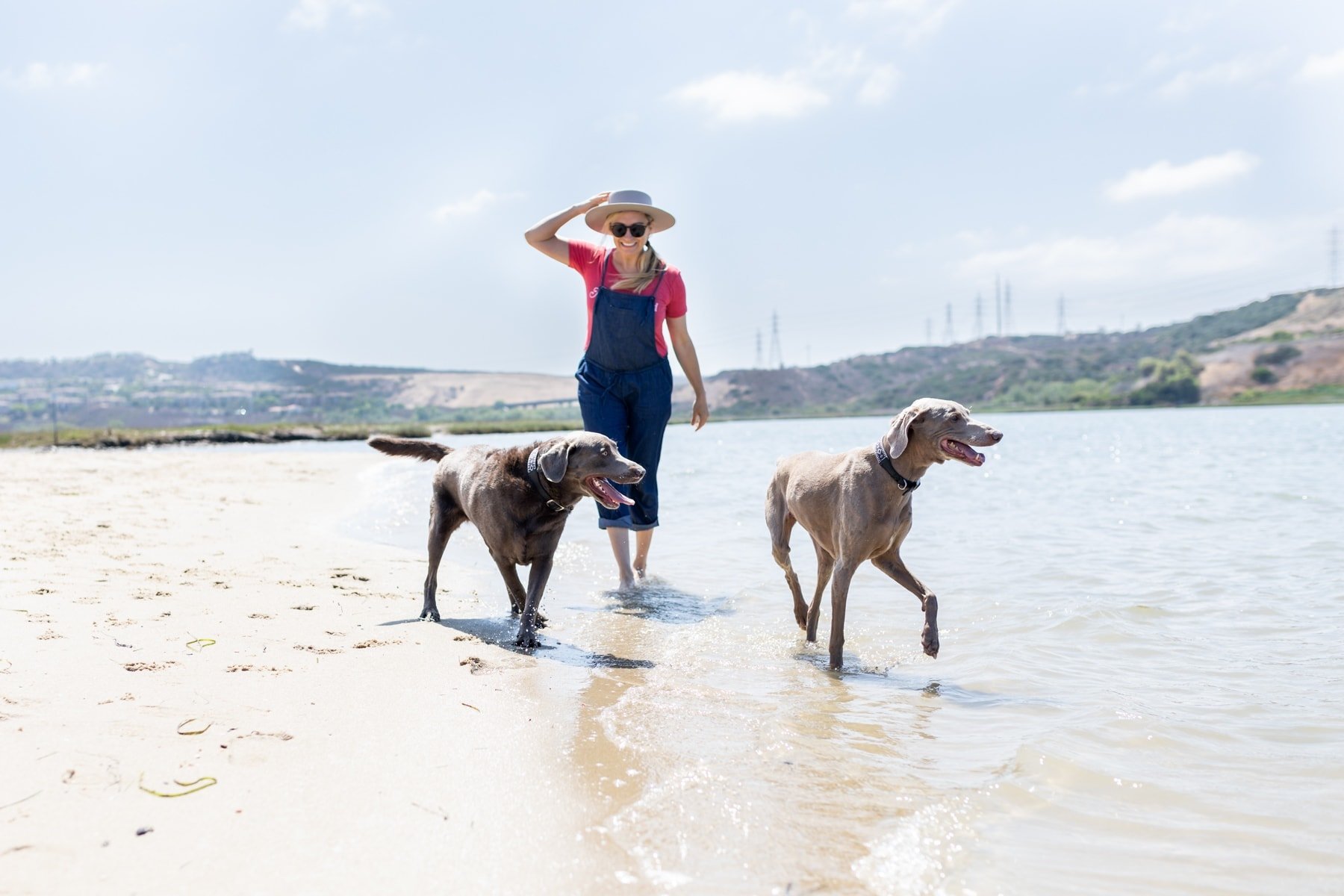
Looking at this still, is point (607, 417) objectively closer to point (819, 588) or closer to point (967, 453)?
point (819, 588)

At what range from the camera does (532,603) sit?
5570 millimetres

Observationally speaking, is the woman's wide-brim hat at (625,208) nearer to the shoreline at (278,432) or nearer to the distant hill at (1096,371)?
the shoreline at (278,432)

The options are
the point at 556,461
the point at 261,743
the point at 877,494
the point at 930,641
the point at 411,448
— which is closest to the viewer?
the point at 261,743

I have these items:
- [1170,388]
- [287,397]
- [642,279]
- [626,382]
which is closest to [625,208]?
[642,279]

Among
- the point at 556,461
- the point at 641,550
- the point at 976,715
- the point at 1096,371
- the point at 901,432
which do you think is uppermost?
the point at 1096,371

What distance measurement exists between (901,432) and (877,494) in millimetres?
454

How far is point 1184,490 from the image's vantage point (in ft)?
51.9

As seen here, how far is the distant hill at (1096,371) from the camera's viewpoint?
93.1 meters

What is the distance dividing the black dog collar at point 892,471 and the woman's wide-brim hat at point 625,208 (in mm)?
2899

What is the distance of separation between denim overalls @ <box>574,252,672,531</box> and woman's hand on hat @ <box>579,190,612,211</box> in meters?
0.44

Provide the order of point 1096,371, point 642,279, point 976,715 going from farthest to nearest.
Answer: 1. point 1096,371
2. point 642,279
3. point 976,715

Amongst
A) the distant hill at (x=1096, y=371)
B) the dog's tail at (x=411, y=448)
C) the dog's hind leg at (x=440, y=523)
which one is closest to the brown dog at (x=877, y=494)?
the dog's hind leg at (x=440, y=523)

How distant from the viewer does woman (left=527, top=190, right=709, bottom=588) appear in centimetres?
714

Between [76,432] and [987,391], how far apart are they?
87.4 meters
